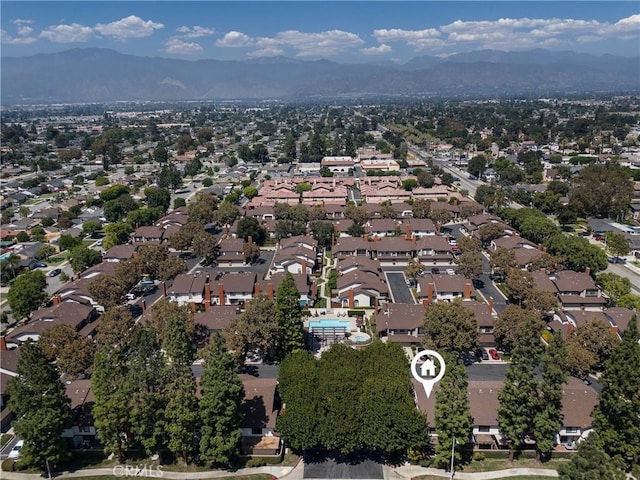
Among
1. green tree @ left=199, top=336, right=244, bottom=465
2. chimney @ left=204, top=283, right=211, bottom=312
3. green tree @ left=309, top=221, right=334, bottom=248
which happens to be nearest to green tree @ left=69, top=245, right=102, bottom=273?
chimney @ left=204, top=283, right=211, bottom=312

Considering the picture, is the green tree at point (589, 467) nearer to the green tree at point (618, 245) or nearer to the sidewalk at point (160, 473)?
the sidewalk at point (160, 473)

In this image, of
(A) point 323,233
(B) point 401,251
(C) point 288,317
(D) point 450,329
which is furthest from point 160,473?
(A) point 323,233

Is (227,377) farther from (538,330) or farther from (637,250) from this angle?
(637,250)

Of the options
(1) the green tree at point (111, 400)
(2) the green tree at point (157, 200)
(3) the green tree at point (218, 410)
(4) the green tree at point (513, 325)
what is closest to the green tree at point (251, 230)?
(2) the green tree at point (157, 200)

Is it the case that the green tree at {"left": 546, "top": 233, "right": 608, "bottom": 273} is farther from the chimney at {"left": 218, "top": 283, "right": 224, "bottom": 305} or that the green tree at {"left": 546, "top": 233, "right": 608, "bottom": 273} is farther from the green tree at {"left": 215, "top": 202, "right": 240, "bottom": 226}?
the green tree at {"left": 215, "top": 202, "right": 240, "bottom": 226}

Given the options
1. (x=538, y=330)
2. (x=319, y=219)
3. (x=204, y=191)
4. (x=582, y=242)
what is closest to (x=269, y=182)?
(x=204, y=191)

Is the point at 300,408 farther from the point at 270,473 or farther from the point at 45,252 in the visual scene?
the point at 45,252

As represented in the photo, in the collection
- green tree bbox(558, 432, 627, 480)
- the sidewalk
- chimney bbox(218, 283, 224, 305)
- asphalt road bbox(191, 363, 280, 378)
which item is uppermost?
green tree bbox(558, 432, 627, 480)
